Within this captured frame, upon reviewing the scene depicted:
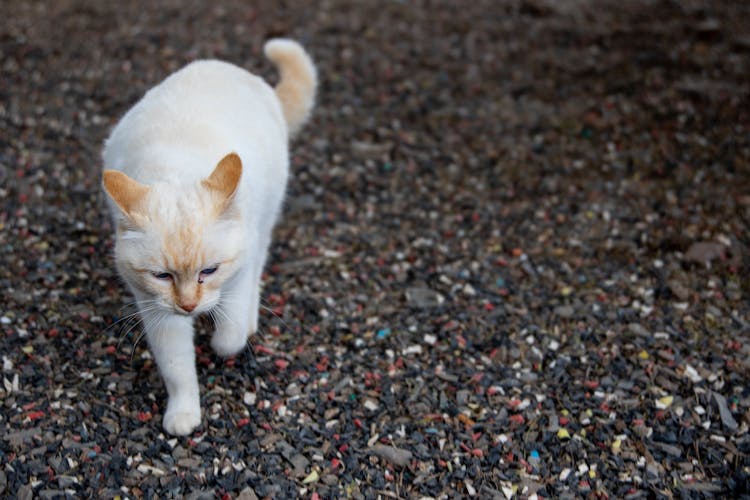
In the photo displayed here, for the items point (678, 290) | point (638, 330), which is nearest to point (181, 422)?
point (638, 330)

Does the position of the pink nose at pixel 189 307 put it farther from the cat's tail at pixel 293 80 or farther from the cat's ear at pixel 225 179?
the cat's tail at pixel 293 80

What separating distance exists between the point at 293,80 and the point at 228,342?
1.46 metres

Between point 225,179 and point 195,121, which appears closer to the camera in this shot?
point 225,179

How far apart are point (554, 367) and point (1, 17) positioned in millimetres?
5153

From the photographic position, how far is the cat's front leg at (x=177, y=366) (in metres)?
3.03

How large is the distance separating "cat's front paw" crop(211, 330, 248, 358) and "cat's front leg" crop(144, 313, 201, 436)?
6.0 inches

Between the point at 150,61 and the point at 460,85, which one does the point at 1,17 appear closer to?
the point at 150,61

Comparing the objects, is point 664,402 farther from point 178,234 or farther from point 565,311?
point 178,234

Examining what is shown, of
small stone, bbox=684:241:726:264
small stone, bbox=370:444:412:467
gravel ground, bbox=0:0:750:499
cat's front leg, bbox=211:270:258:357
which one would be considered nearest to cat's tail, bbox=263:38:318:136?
gravel ground, bbox=0:0:750:499

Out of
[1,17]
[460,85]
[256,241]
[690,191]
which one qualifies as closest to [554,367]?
[256,241]

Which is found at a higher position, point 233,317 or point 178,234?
point 178,234

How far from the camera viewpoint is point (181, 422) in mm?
3162

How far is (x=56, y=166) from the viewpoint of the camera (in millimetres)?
4809

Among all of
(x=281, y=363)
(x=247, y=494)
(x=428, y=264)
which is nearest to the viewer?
(x=247, y=494)
